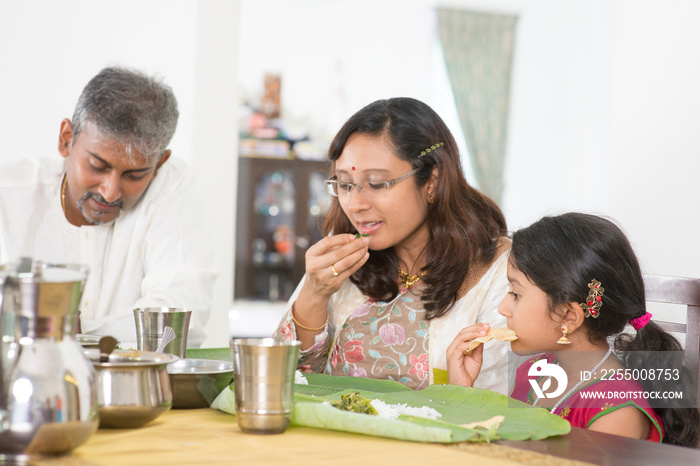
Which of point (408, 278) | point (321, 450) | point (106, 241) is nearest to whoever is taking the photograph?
point (321, 450)

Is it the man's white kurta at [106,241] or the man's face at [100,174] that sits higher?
the man's face at [100,174]

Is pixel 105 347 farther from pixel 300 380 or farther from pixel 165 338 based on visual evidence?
pixel 300 380

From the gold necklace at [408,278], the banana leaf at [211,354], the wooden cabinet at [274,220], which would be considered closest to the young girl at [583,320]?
the gold necklace at [408,278]

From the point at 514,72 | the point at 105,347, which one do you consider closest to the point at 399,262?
the point at 105,347

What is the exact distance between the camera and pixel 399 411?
1.27 m

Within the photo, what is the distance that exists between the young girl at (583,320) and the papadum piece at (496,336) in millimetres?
17

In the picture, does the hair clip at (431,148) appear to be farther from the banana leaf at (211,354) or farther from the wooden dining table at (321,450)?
the wooden dining table at (321,450)

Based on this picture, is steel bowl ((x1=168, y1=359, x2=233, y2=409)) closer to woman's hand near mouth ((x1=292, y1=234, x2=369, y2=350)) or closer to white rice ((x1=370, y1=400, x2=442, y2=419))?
white rice ((x1=370, y1=400, x2=442, y2=419))

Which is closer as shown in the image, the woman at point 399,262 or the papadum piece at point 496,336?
the papadum piece at point 496,336

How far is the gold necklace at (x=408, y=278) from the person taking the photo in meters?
2.27

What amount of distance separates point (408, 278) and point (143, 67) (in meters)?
2.00

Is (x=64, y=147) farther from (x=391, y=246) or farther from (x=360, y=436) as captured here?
(x=360, y=436)

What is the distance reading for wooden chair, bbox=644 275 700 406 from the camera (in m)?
1.92

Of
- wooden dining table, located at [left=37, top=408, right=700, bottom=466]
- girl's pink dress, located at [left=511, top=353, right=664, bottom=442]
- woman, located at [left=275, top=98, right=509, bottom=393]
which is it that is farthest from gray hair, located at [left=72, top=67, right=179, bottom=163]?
girl's pink dress, located at [left=511, top=353, right=664, bottom=442]
